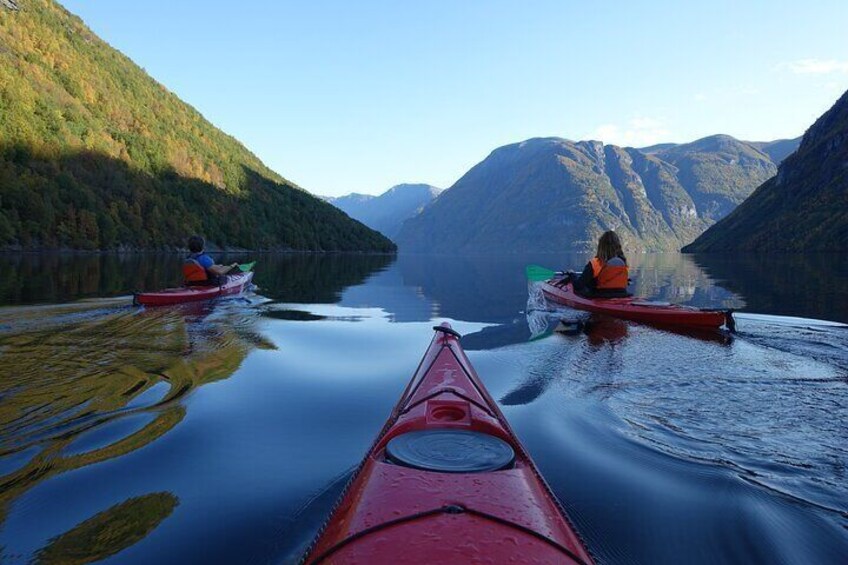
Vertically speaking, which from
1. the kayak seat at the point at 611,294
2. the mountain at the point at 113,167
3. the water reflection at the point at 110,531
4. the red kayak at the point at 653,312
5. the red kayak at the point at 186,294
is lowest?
the water reflection at the point at 110,531

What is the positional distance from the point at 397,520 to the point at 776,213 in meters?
139

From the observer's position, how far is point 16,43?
295 ft

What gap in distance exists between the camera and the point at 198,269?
1641 centimetres

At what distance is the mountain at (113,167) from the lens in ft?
193

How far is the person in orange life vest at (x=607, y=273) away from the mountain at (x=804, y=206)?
307 ft

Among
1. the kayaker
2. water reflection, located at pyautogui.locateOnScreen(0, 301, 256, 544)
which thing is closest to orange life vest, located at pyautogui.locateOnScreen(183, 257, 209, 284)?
water reflection, located at pyautogui.locateOnScreen(0, 301, 256, 544)

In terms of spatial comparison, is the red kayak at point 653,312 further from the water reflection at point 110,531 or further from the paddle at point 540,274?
the water reflection at point 110,531

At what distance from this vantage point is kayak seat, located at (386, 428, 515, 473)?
3.22m

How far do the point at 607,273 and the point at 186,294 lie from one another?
12.7 metres

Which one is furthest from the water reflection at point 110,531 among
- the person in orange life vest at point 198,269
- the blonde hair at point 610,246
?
the person in orange life vest at point 198,269

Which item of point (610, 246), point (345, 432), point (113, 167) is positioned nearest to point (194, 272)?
point (345, 432)

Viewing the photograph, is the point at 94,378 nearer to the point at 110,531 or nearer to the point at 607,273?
the point at 110,531

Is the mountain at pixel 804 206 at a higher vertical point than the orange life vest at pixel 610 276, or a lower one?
higher

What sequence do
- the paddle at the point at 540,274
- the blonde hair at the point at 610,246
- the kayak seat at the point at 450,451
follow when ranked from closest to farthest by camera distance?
the kayak seat at the point at 450,451 → the blonde hair at the point at 610,246 → the paddle at the point at 540,274
